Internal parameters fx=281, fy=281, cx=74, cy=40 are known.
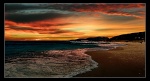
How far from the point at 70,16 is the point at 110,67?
5.60ft

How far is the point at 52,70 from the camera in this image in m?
6.89

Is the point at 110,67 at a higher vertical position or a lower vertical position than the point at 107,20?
lower

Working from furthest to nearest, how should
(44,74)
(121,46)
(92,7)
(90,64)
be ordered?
(121,46), (90,64), (92,7), (44,74)

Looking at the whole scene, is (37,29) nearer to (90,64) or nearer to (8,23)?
(8,23)

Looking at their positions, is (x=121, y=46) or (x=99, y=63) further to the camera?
(x=121, y=46)

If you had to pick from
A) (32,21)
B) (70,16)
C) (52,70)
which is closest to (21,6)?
(32,21)

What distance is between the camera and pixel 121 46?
11.2 metres
